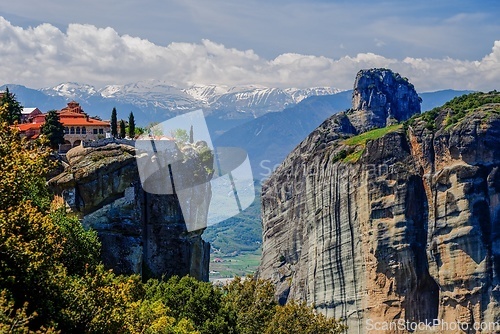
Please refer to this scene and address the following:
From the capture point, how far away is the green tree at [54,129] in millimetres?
48781

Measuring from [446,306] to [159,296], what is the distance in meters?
48.0

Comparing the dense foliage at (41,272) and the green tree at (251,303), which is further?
the green tree at (251,303)

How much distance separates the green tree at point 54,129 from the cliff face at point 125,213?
249 cm

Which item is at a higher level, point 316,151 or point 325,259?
point 316,151

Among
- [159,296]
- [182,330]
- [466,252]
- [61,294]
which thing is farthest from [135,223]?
[466,252]

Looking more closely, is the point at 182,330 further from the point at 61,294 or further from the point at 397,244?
the point at 397,244

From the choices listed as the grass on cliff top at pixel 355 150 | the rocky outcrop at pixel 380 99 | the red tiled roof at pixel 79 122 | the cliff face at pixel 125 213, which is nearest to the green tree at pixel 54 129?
the red tiled roof at pixel 79 122

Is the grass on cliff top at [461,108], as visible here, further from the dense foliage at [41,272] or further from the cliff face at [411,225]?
the dense foliage at [41,272]

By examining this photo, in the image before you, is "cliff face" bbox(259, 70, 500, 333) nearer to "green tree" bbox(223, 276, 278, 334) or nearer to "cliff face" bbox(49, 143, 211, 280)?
"cliff face" bbox(49, 143, 211, 280)

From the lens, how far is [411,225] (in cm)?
8056

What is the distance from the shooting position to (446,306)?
76.6 meters

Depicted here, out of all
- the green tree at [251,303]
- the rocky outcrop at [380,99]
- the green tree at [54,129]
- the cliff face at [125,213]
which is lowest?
the green tree at [251,303]

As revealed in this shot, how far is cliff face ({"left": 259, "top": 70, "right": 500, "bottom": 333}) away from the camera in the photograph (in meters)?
75.1

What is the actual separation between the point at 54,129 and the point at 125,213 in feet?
29.8
